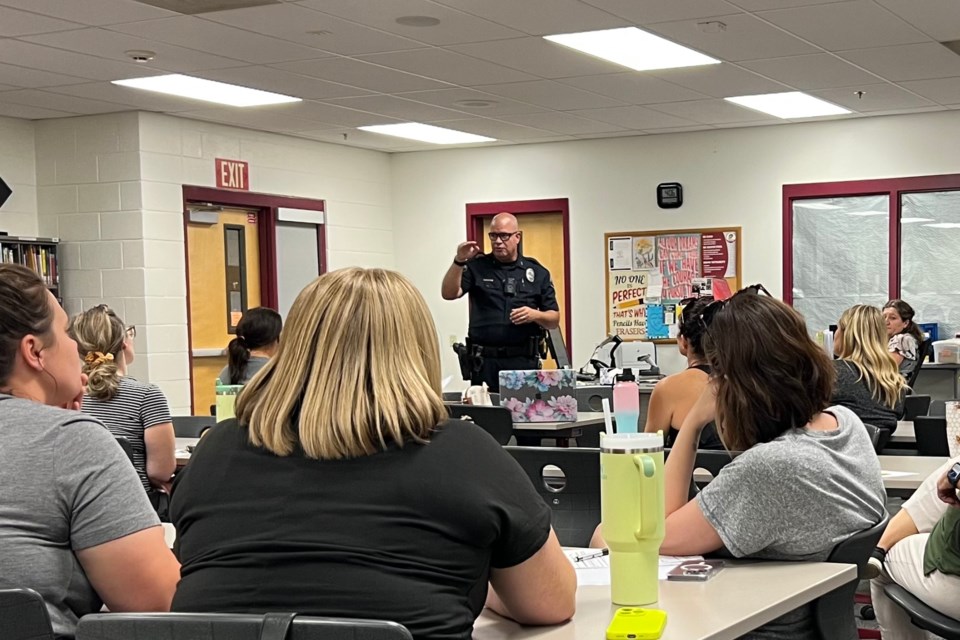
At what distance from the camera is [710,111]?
29.0ft

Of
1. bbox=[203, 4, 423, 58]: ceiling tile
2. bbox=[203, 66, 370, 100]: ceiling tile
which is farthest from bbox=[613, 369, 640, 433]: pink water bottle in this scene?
bbox=[203, 66, 370, 100]: ceiling tile

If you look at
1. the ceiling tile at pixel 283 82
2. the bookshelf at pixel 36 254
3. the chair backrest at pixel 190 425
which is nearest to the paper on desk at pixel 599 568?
the chair backrest at pixel 190 425

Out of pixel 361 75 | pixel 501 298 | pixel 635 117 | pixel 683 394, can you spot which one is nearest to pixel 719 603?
pixel 683 394

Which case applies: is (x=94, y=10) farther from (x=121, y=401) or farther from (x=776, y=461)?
(x=776, y=461)

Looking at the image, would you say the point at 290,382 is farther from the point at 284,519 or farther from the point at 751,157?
the point at 751,157

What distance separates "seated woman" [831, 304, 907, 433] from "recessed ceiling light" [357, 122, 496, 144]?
14.7 ft

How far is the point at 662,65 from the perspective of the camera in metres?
7.11

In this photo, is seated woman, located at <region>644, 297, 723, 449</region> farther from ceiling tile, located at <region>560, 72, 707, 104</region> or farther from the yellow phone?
ceiling tile, located at <region>560, 72, 707, 104</region>

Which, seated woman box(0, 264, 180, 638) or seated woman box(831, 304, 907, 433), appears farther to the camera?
seated woman box(831, 304, 907, 433)

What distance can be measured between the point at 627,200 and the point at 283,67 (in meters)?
4.01

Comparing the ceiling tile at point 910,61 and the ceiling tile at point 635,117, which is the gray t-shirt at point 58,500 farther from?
the ceiling tile at point 635,117

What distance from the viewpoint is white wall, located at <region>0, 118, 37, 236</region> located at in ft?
26.8

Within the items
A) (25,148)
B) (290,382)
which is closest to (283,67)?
(25,148)

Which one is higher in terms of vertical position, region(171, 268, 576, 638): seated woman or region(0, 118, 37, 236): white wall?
region(0, 118, 37, 236): white wall
